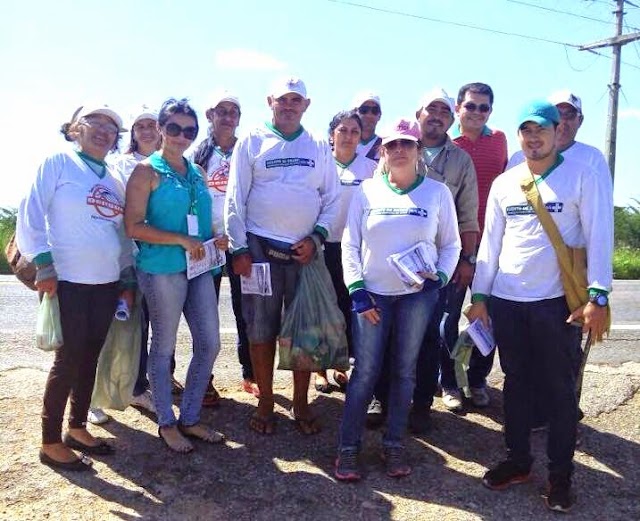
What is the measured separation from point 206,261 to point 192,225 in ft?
0.83

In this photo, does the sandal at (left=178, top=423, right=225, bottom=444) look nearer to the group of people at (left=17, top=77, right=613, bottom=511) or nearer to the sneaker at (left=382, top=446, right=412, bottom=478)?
the group of people at (left=17, top=77, right=613, bottom=511)

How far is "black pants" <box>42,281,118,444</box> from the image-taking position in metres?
3.58

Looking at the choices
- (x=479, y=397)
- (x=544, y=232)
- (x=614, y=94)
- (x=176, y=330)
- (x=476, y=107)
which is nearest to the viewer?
(x=544, y=232)

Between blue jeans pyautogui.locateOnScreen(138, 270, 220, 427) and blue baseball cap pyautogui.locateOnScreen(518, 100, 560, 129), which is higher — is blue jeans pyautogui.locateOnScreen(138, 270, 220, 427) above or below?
Result: below

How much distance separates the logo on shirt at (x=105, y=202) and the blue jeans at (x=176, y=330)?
398 millimetres

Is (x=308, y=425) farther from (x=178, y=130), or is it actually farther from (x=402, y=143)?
(x=178, y=130)

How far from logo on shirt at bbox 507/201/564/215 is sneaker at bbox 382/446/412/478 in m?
1.57

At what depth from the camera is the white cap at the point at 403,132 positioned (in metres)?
3.64

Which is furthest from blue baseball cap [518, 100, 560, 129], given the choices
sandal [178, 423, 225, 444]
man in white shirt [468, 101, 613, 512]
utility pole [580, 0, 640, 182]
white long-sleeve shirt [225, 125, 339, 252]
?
utility pole [580, 0, 640, 182]

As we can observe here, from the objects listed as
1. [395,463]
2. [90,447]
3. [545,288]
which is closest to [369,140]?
[545,288]

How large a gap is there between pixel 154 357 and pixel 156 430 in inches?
26.7

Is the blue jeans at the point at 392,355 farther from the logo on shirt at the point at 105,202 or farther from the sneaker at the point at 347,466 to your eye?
the logo on shirt at the point at 105,202

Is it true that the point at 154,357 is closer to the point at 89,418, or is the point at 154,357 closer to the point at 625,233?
the point at 89,418

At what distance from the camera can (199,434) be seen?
4.12 meters
